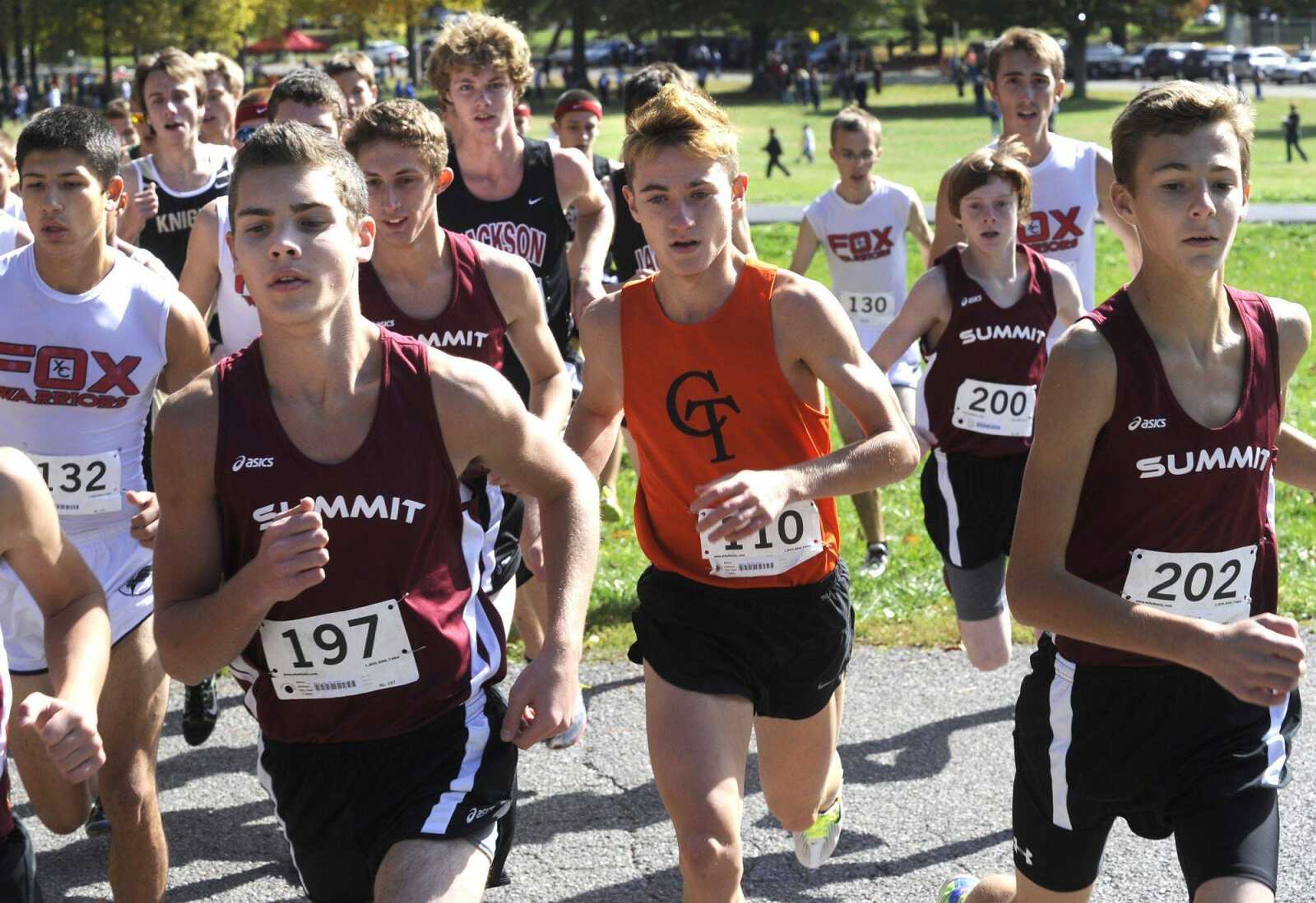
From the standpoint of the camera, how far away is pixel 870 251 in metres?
9.86

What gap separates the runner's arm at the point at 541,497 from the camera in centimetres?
322

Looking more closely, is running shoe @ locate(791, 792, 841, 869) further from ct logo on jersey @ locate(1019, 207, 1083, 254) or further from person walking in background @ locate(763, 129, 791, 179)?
person walking in background @ locate(763, 129, 791, 179)

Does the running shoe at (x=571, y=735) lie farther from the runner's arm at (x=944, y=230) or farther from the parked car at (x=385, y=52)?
the parked car at (x=385, y=52)

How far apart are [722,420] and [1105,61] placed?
227ft

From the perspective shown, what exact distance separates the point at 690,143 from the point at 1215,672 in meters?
2.00

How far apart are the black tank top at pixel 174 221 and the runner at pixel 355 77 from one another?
163 centimetres

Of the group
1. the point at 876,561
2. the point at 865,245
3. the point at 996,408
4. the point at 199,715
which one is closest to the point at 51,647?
the point at 199,715

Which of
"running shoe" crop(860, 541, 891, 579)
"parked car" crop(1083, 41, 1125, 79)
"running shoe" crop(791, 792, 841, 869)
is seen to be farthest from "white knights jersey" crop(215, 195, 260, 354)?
"parked car" crop(1083, 41, 1125, 79)

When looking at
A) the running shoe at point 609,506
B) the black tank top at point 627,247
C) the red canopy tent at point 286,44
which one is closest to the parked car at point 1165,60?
the red canopy tent at point 286,44

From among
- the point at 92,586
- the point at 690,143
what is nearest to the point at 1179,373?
the point at 690,143

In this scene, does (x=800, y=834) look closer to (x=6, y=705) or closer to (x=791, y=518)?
(x=791, y=518)

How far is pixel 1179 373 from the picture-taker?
3457 mm

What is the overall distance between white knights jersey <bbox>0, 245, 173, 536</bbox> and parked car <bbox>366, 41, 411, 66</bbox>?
70861 millimetres

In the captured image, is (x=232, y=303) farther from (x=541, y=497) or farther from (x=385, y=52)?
(x=385, y=52)
